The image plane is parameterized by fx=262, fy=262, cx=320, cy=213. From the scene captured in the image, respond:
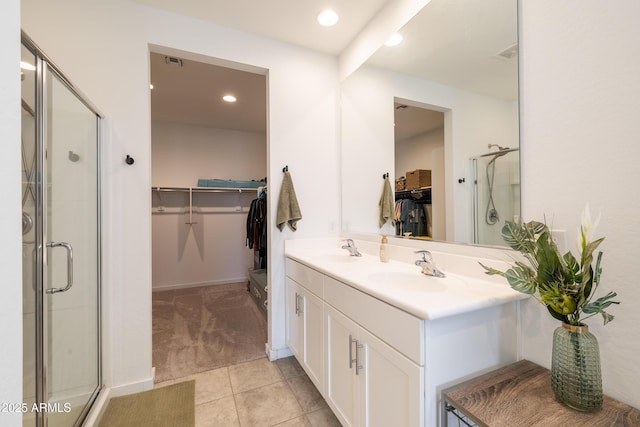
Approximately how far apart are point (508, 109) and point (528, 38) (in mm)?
277

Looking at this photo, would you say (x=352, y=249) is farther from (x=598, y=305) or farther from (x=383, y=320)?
(x=598, y=305)

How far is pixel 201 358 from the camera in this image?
83.5 inches

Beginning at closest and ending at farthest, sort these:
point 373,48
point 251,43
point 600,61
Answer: point 600,61 → point 373,48 → point 251,43

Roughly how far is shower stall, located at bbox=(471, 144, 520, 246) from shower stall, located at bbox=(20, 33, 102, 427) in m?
1.95

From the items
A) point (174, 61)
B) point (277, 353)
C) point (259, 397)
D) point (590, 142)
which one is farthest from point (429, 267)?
point (174, 61)

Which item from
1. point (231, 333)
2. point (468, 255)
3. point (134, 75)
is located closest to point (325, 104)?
point (134, 75)

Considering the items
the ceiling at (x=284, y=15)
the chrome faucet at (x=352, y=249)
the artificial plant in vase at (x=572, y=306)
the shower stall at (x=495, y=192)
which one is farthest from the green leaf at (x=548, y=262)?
the ceiling at (x=284, y=15)

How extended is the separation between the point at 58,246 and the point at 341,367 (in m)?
1.54

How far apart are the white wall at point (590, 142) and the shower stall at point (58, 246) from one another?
2.00m

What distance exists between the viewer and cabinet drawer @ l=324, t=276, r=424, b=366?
894mm

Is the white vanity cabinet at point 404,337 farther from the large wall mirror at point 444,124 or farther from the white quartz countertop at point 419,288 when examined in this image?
the large wall mirror at point 444,124

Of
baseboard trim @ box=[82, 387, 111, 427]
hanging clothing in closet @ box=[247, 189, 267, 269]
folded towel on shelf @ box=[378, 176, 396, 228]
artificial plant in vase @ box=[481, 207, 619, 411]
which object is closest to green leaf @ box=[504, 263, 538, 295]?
artificial plant in vase @ box=[481, 207, 619, 411]

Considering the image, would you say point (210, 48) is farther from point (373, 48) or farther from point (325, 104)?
point (373, 48)
